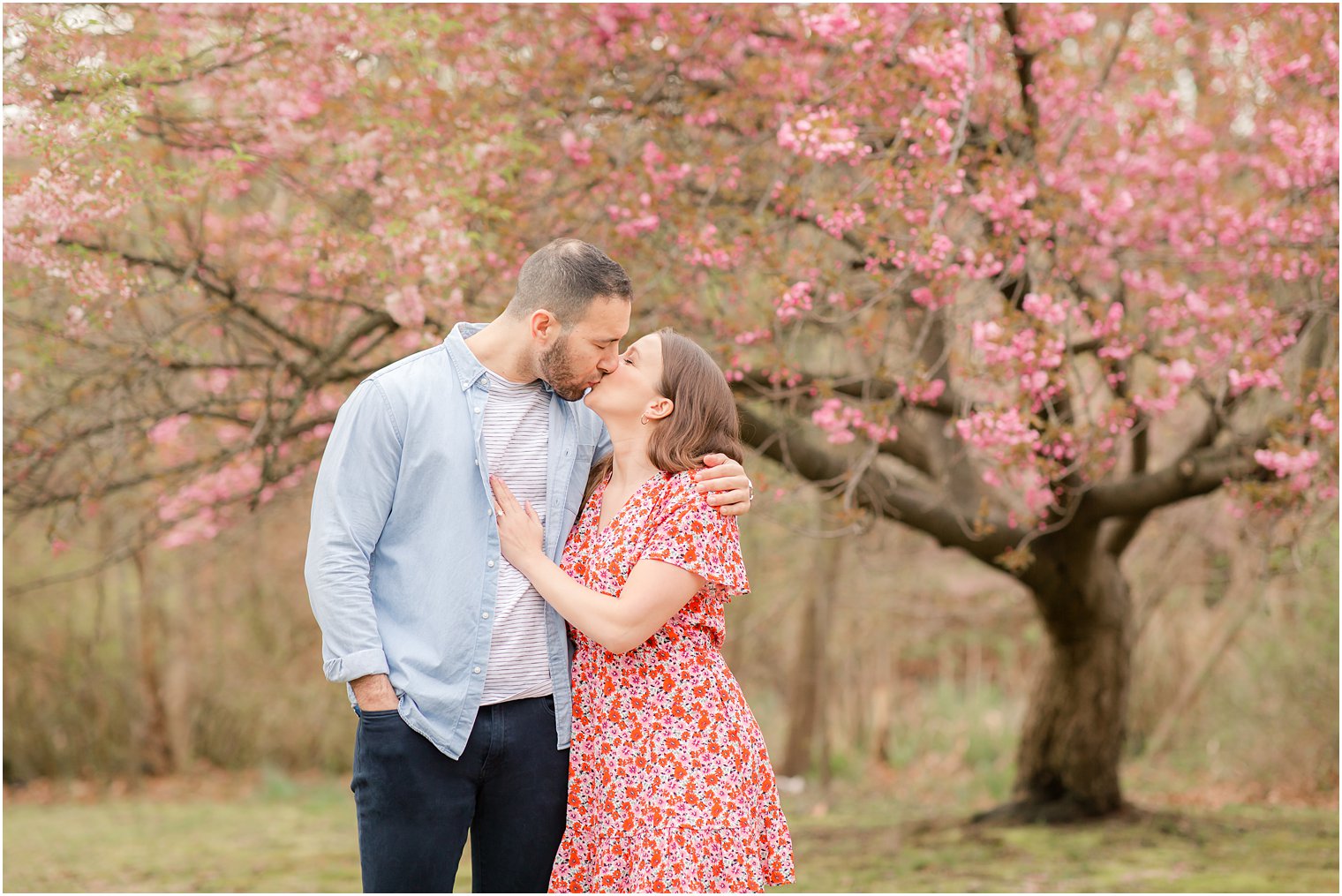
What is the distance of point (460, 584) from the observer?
2.48m

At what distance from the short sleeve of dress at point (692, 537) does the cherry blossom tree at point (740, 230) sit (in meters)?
1.68

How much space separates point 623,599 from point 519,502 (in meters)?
0.33

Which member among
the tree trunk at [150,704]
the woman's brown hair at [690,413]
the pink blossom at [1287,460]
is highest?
the woman's brown hair at [690,413]

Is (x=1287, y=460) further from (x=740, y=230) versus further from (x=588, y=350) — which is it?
(x=588, y=350)

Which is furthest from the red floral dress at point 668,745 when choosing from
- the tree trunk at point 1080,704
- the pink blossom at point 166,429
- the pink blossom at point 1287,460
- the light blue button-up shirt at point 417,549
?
the tree trunk at point 1080,704

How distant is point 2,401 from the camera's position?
5043 mm

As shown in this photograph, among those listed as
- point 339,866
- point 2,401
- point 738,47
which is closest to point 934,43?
point 738,47

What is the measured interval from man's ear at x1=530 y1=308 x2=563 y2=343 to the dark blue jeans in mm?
753

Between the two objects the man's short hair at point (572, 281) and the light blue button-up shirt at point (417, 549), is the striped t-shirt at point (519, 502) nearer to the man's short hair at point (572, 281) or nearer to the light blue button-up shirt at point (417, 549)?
the light blue button-up shirt at point (417, 549)

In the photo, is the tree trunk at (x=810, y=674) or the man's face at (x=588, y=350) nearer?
the man's face at (x=588, y=350)

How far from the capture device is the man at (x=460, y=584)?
2.39m

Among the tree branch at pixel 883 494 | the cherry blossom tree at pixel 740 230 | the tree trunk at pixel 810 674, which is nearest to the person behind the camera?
the cherry blossom tree at pixel 740 230

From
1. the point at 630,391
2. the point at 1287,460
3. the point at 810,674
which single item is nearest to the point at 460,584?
the point at 630,391

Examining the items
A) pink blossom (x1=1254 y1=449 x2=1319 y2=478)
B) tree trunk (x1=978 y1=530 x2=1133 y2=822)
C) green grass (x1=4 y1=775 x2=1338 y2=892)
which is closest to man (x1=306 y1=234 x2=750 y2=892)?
pink blossom (x1=1254 y1=449 x2=1319 y2=478)
